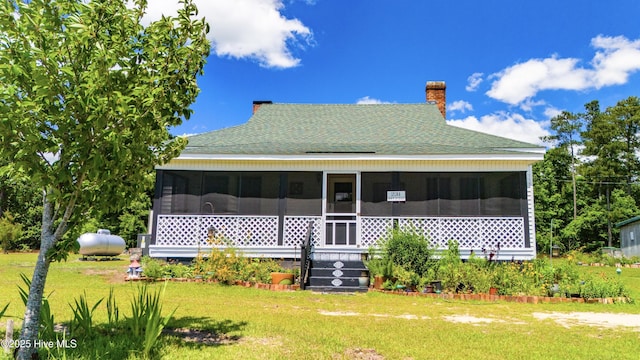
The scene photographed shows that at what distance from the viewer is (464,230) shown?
561 inches

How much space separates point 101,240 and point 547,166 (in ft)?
120

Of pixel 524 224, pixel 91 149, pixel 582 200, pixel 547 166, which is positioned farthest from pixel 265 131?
pixel 582 200

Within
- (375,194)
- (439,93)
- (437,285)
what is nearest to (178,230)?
(375,194)

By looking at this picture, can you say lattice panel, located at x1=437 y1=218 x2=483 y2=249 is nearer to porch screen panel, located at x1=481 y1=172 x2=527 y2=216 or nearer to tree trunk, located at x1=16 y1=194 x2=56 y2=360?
porch screen panel, located at x1=481 y1=172 x2=527 y2=216

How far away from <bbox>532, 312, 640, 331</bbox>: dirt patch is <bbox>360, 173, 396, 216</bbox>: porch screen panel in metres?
6.81

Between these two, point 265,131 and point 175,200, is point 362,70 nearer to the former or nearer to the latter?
point 265,131

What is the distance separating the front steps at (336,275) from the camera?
11.6 meters

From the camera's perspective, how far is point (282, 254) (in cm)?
1431

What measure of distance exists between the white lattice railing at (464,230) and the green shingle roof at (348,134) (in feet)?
7.56

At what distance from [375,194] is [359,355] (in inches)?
393

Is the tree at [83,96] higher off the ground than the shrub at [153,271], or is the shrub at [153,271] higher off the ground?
the tree at [83,96]

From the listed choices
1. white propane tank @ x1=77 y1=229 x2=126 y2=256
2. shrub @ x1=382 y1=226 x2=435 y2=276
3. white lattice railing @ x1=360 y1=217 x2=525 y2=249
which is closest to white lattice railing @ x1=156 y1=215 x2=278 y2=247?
white lattice railing @ x1=360 y1=217 x2=525 y2=249

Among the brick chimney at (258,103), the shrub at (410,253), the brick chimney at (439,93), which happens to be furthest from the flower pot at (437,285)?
the brick chimney at (258,103)

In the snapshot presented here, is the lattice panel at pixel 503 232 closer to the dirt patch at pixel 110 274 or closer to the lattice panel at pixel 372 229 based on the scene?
the lattice panel at pixel 372 229
